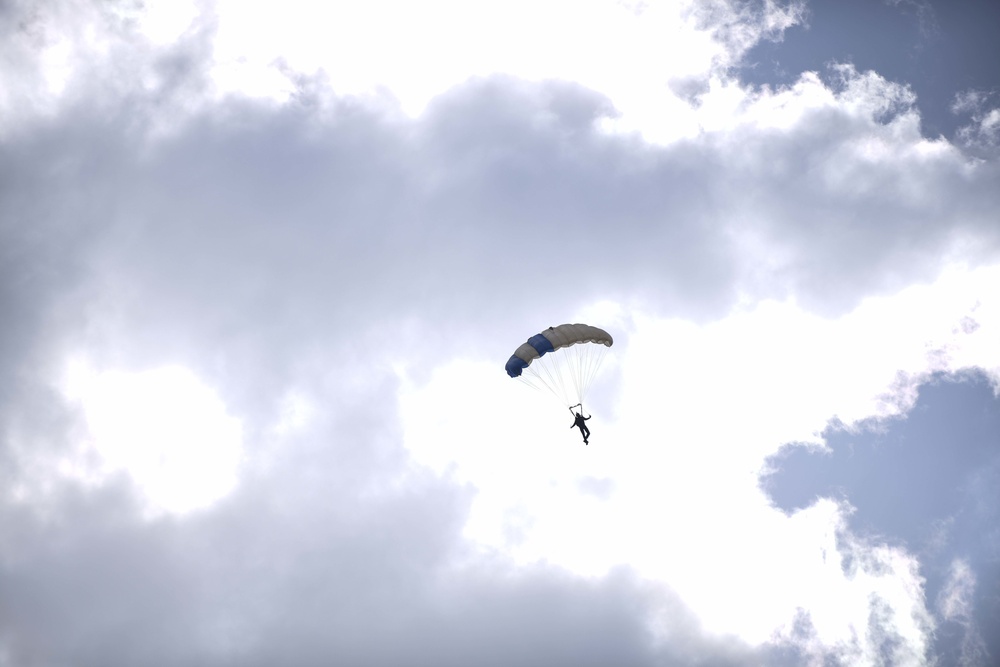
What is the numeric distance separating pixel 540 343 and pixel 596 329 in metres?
6.43

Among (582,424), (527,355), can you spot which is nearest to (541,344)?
(527,355)

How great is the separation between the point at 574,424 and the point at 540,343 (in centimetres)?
756

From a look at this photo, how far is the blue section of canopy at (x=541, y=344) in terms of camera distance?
53594 millimetres

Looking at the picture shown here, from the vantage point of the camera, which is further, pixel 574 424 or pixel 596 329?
pixel 596 329

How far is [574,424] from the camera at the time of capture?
5288cm

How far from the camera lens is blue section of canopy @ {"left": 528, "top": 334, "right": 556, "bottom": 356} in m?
53.6

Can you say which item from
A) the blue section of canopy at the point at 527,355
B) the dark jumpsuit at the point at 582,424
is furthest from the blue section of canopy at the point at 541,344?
the dark jumpsuit at the point at 582,424

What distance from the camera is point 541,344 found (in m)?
53.8

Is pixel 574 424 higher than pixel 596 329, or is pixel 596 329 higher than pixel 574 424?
pixel 596 329

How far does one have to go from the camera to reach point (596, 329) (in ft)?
188

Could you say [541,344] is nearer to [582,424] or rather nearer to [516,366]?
[516,366]

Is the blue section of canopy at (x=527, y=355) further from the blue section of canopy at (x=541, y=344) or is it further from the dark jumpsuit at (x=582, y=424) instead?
the dark jumpsuit at (x=582, y=424)

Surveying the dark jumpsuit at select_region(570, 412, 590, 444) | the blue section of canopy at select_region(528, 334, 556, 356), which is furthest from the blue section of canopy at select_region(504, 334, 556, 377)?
the dark jumpsuit at select_region(570, 412, 590, 444)

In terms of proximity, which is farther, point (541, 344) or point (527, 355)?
point (541, 344)
